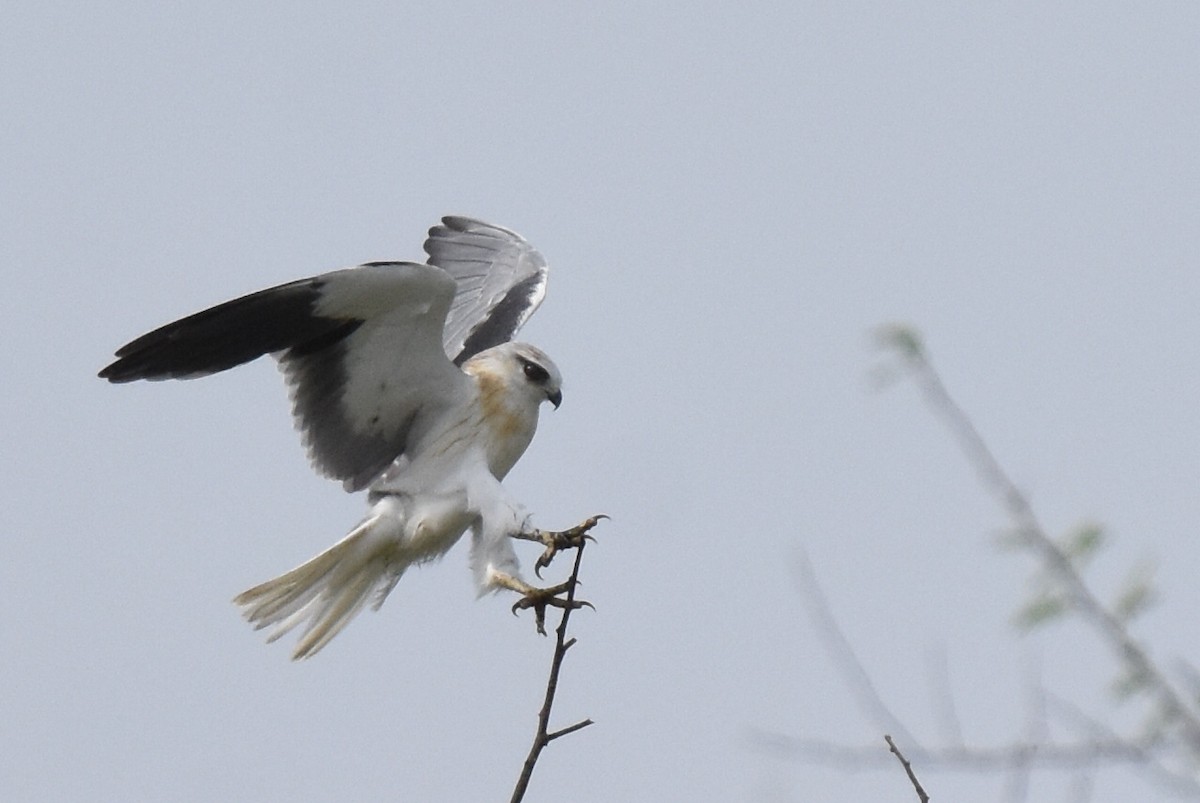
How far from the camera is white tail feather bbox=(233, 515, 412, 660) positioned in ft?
17.1

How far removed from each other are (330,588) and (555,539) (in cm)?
96

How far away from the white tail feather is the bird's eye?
0.69m

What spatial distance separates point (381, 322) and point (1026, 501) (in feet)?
10.4

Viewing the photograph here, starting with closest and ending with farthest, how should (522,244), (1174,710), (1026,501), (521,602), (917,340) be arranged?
1. (1174,710)
2. (1026,501)
3. (917,340)
4. (521,602)
5. (522,244)

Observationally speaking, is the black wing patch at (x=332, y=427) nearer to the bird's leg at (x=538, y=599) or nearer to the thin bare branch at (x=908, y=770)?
the bird's leg at (x=538, y=599)

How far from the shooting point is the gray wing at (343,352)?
4855 millimetres

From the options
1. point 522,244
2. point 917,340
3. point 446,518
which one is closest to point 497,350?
point 446,518

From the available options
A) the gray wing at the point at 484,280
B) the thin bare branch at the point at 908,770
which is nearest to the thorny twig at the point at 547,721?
the thin bare branch at the point at 908,770

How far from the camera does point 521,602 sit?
4.70 m

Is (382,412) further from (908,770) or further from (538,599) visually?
(908,770)

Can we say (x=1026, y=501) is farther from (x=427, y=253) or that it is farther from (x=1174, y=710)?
(x=427, y=253)

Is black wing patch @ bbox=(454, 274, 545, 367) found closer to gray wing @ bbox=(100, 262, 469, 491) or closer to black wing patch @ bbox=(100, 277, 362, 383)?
gray wing @ bbox=(100, 262, 469, 491)

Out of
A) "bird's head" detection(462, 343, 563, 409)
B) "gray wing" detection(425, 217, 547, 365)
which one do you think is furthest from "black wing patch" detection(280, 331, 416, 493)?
"gray wing" detection(425, 217, 547, 365)

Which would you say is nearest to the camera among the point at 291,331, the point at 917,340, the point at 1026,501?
the point at 1026,501
